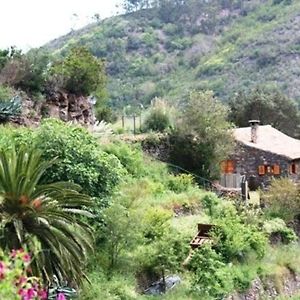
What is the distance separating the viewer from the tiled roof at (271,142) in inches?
1539

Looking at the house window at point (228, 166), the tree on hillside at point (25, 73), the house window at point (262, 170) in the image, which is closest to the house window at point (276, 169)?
the house window at point (262, 170)

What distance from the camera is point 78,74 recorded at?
32656mm

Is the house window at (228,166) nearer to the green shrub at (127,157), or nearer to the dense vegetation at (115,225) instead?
the dense vegetation at (115,225)

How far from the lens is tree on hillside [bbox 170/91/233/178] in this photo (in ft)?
111

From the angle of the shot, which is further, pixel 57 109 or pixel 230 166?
pixel 230 166

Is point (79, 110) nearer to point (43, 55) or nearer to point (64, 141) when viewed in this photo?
point (43, 55)

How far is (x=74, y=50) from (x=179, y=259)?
57.7 feet

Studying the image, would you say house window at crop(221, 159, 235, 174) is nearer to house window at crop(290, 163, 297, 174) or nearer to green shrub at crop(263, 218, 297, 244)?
house window at crop(290, 163, 297, 174)

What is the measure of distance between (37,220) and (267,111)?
3878 centimetres

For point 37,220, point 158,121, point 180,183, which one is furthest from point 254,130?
point 37,220

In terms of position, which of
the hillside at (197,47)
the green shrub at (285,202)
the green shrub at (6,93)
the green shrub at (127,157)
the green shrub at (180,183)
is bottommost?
the green shrub at (285,202)

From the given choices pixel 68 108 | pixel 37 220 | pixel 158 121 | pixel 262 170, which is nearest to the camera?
pixel 37 220

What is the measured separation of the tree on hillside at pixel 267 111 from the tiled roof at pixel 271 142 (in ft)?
24.1

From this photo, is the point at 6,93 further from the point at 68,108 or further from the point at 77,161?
the point at 77,161
